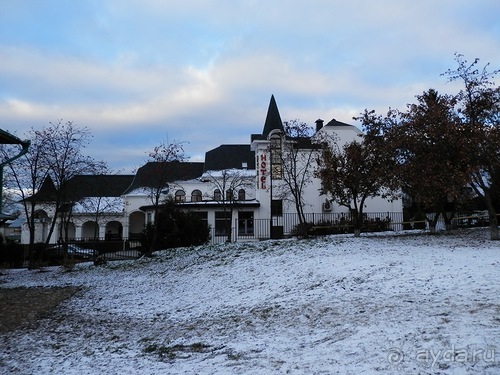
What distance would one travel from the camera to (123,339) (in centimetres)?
846

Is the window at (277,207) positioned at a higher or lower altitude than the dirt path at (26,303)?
higher

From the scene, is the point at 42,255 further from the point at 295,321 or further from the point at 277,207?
the point at 277,207

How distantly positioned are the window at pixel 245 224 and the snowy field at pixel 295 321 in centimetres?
2458

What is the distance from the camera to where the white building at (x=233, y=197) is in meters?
40.1

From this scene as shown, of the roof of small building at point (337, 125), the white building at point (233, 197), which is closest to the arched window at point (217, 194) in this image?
the white building at point (233, 197)

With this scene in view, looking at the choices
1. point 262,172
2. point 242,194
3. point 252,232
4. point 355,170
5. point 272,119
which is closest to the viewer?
point 355,170

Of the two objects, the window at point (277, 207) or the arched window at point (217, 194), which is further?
the arched window at point (217, 194)

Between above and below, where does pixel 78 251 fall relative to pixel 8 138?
below

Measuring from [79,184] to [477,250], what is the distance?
70.4ft

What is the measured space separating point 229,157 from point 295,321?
44.0 m

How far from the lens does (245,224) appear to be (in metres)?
41.4

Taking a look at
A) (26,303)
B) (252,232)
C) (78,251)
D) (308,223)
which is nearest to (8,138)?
(26,303)

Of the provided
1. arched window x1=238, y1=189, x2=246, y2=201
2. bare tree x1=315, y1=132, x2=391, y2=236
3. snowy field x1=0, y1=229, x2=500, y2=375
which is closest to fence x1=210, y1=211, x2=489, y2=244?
arched window x1=238, y1=189, x2=246, y2=201

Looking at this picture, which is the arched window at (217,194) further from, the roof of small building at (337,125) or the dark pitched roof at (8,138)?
the dark pitched roof at (8,138)
